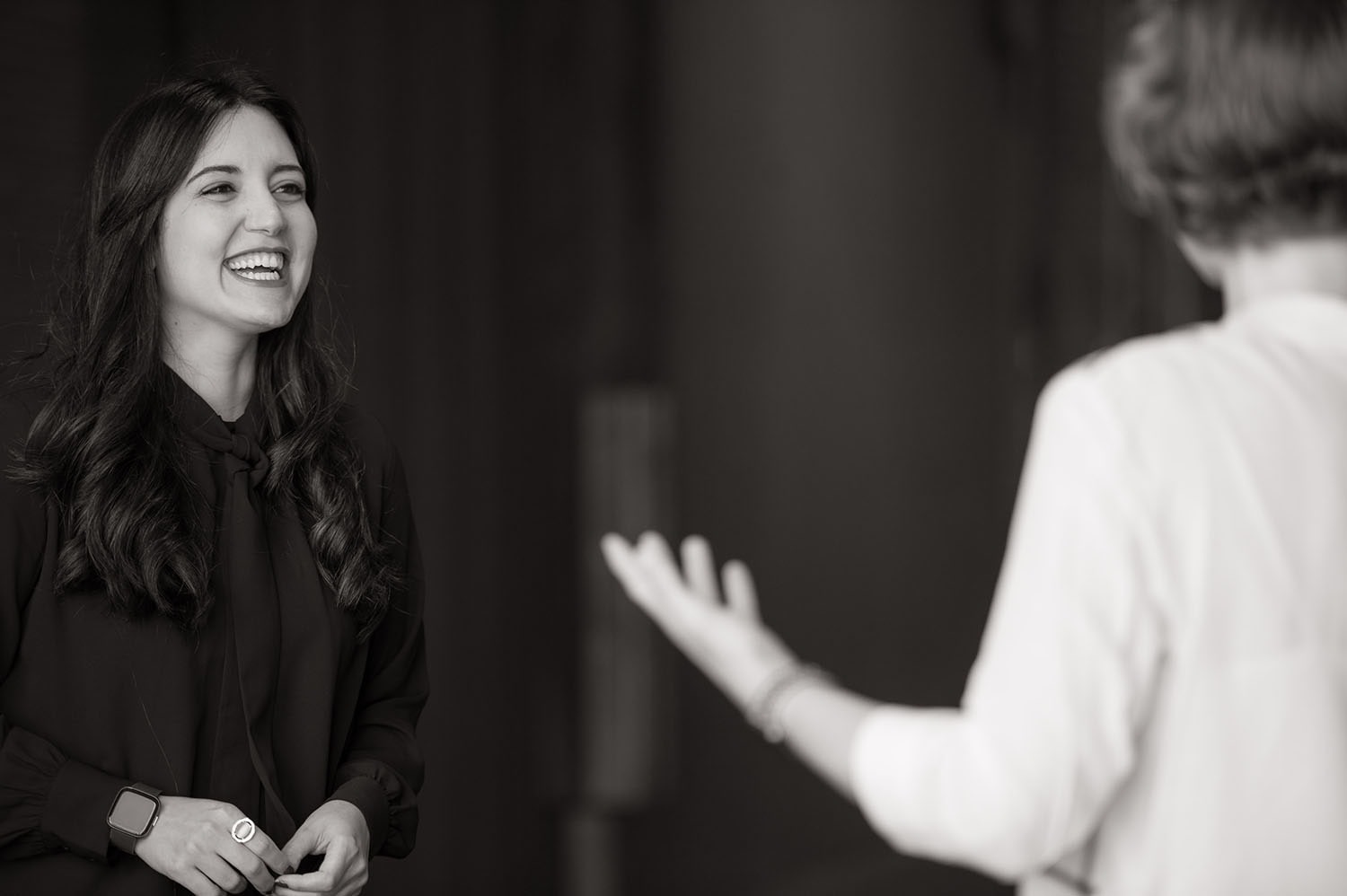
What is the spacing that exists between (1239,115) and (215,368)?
126cm

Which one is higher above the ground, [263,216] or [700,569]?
[263,216]

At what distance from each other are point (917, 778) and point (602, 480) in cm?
330

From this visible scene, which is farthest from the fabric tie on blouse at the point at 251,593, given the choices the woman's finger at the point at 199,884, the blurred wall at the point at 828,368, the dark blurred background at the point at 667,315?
the blurred wall at the point at 828,368

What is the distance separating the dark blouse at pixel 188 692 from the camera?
1.58 metres

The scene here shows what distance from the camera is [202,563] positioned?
1.66 m

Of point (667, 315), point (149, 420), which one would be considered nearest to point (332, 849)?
point (149, 420)

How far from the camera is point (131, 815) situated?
1548 mm

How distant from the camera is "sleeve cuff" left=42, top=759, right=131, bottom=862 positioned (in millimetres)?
1546

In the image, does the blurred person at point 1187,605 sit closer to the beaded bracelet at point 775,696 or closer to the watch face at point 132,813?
the beaded bracelet at point 775,696

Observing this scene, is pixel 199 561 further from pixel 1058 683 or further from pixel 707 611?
pixel 1058 683

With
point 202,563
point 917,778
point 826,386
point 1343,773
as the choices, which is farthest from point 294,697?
point 826,386

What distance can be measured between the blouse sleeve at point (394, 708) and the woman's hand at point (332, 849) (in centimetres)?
4

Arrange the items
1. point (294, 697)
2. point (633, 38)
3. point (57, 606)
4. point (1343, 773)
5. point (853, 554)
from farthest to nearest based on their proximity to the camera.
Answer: point (853, 554) < point (633, 38) < point (294, 697) < point (57, 606) < point (1343, 773)

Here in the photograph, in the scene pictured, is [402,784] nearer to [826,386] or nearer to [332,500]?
[332,500]
